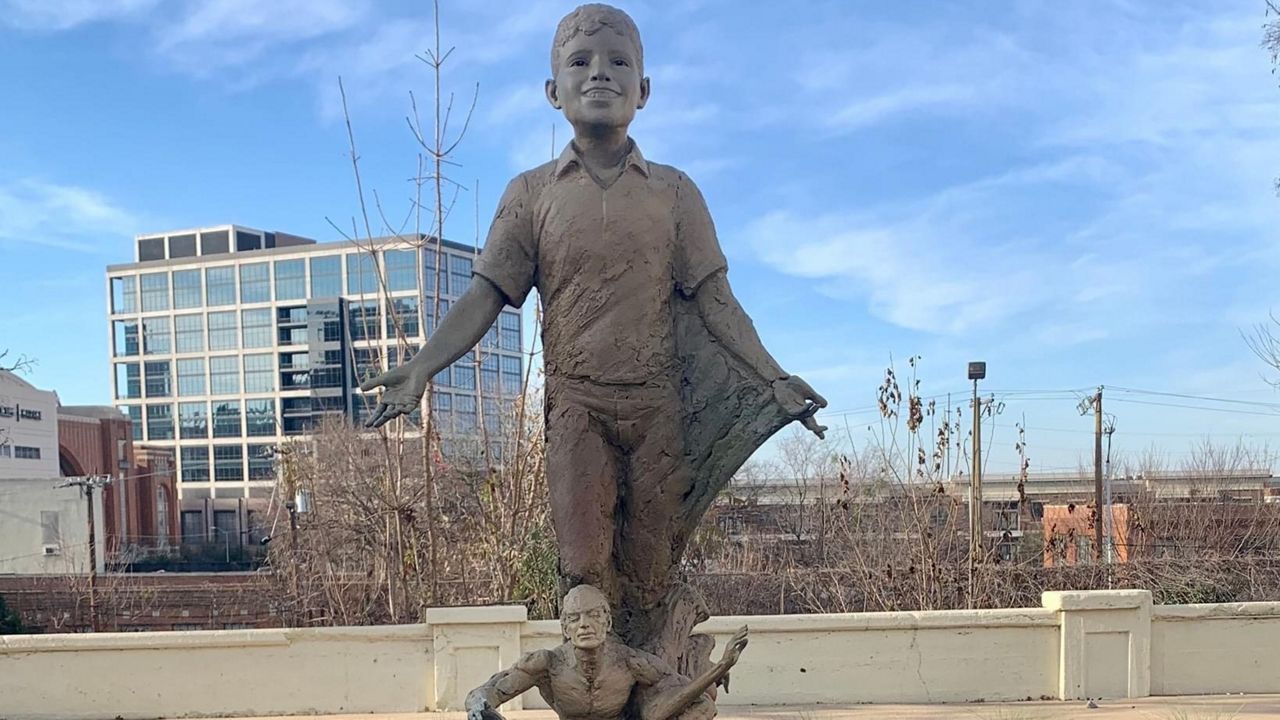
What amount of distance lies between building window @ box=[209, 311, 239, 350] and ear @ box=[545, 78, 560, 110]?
A: 68978 mm

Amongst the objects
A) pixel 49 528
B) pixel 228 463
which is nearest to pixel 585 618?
pixel 49 528

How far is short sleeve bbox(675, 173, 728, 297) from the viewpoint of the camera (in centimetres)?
315

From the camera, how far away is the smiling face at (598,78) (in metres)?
2.98

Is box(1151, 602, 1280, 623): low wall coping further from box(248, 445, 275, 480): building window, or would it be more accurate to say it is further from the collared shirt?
box(248, 445, 275, 480): building window

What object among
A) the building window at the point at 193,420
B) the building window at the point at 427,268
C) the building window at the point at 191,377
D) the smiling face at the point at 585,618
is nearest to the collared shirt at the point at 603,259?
the smiling face at the point at 585,618

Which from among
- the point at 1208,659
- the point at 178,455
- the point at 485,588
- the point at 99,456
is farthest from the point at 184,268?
the point at 1208,659

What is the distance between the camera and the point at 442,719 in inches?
279

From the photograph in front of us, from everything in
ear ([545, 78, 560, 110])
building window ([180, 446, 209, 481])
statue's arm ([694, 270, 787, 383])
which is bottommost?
building window ([180, 446, 209, 481])

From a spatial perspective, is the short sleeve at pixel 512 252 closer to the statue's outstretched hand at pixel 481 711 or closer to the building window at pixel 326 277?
the statue's outstretched hand at pixel 481 711

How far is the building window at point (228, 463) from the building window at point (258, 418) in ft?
5.73

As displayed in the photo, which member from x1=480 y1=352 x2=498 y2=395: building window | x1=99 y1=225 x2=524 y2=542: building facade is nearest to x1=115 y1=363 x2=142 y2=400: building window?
x1=99 y1=225 x2=524 y2=542: building facade

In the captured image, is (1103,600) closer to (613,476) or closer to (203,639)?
(613,476)

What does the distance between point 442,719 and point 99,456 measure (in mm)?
47320

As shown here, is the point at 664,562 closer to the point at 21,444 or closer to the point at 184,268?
the point at 21,444
